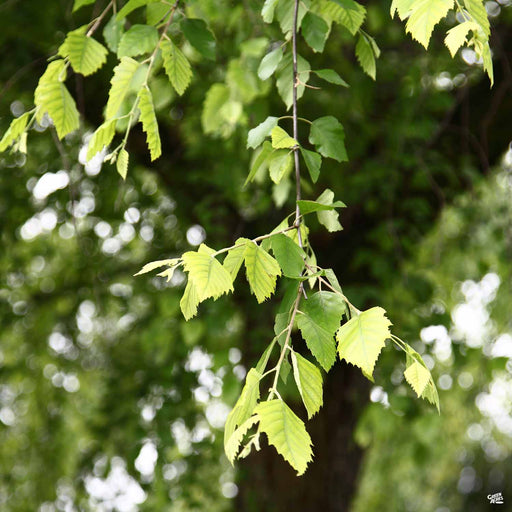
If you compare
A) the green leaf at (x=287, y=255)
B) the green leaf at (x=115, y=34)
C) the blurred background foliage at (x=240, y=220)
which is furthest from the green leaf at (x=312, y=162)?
the blurred background foliage at (x=240, y=220)

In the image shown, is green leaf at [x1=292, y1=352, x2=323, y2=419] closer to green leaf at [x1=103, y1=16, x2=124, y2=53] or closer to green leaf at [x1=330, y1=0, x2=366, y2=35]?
green leaf at [x1=330, y1=0, x2=366, y2=35]

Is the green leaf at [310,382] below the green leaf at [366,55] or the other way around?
→ below

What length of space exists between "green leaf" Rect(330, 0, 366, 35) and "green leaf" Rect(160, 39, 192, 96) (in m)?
0.28

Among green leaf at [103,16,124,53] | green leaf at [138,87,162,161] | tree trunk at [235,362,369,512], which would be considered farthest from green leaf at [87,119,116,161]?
tree trunk at [235,362,369,512]

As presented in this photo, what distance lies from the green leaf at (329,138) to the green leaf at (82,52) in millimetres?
398

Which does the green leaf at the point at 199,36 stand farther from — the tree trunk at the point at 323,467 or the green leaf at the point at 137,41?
the tree trunk at the point at 323,467

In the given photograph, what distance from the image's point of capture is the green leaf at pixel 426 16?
0.72m

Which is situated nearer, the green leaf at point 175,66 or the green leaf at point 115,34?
the green leaf at point 175,66

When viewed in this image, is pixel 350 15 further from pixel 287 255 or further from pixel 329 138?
pixel 287 255

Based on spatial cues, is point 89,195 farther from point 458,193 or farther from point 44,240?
point 458,193

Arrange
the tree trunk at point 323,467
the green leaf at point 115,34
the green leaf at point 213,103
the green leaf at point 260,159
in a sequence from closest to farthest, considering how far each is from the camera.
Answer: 1. the green leaf at point 260,159
2. the green leaf at point 115,34
3. the green leaf at point 213,103
4. the tree trunk at point 323,467

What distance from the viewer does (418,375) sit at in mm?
712

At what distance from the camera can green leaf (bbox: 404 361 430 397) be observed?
707 mm

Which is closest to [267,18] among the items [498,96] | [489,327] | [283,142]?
[283,142]
